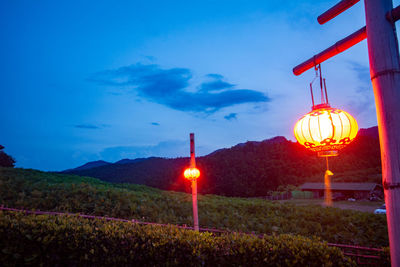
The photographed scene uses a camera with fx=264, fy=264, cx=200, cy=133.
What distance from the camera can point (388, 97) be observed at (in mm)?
1958

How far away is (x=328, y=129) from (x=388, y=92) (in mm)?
881

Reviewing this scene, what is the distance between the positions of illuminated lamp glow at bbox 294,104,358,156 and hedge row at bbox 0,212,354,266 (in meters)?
1.43

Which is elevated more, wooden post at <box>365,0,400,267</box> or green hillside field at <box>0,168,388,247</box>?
wooden post at <box>365,0,400,267</box>

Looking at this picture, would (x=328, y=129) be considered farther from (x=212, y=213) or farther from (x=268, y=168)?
(x=268, y=168)

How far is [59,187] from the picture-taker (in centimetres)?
1305

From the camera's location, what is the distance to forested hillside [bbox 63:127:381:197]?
3169 centimetres

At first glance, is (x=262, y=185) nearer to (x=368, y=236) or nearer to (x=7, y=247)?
(x=368, y=236)

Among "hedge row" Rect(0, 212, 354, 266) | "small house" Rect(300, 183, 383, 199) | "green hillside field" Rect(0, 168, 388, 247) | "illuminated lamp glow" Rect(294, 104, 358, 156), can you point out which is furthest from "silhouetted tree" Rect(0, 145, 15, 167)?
"illuminated lamp glow" Rect(294, 104, 358, 156)

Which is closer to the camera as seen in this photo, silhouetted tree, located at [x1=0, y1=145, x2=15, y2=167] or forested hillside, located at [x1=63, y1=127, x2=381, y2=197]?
silhouetted tree, located at [x1=0, y1=145, x2=15, y2=167]

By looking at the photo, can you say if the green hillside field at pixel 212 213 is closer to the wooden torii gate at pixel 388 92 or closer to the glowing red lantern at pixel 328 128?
the glowing red lantern at pixel 328 128

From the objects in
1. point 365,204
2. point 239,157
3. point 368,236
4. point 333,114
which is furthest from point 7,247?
point 239,157

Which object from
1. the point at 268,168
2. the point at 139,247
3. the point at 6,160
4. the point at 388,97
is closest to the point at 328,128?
the point at 388,97

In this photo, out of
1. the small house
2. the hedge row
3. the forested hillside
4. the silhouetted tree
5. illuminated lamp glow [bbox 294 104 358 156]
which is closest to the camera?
illuminated lamp glow [bbox 294 104 358 156]

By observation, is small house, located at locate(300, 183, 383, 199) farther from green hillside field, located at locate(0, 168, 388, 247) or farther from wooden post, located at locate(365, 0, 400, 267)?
wooden post, located at locate(365, 0, 400, 267)
